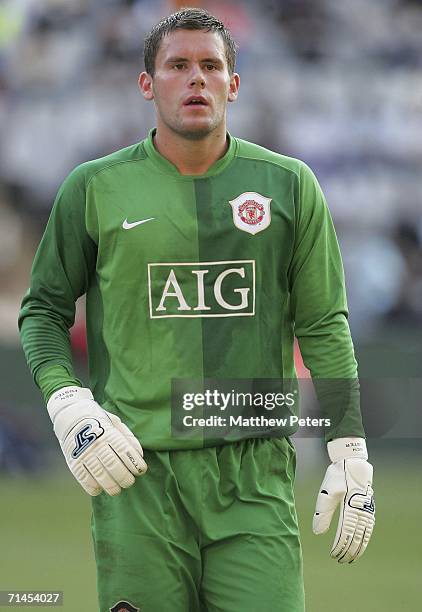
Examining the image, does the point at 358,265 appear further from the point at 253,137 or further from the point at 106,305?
the point at 106,305

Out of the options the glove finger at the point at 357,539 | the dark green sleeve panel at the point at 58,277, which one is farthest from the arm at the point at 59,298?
the glove finger at the point at 357,539

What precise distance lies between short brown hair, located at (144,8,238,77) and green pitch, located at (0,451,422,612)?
3223 mm

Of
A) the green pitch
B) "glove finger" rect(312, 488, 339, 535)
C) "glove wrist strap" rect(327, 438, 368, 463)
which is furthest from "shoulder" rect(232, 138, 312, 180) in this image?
the green pitch

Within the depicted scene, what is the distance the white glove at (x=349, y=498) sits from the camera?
11.5 ft

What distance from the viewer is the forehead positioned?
3553mm

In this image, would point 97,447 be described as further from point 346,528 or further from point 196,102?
point 196,102

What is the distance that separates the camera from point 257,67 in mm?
12078

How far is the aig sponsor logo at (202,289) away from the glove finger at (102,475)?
0.44 metres

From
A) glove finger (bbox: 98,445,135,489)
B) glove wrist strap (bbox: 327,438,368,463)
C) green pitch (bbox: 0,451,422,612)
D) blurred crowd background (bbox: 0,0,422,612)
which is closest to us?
glove finger (bbox: 98,445,135,489)

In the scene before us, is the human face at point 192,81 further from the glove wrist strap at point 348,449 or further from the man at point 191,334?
the glove wrist strap at point 348,449

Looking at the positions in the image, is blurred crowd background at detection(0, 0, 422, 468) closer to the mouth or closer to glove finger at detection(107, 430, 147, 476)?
the mouth

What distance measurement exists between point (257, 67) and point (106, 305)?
883cm

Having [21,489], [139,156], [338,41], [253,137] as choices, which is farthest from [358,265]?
[139,156]

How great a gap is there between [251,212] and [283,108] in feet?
28.1
